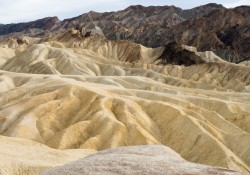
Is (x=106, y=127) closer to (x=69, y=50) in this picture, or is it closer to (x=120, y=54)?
(x=69, y=50)

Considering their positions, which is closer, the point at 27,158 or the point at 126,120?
the point at 27,158

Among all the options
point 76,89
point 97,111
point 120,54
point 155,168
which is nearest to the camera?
point 155,168

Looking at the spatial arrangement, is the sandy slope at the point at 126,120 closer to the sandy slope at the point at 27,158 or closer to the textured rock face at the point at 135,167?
the sandy slope at the point at 27,158

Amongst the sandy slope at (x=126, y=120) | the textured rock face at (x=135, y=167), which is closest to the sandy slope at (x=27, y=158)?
the textured rock face at (x=135, y=167)

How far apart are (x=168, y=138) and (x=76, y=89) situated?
1743 centimetres

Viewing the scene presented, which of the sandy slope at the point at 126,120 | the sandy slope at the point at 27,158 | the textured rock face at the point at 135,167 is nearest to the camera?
the textured rock face at the point at 135,167

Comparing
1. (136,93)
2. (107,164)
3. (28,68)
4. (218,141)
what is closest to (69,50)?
(28,68)

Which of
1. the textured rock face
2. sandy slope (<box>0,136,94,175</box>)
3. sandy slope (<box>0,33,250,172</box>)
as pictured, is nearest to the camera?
the textured rock face

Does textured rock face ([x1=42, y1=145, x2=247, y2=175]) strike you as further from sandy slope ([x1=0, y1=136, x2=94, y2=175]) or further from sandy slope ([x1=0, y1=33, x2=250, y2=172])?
sandy slope ([x1=0, y1=33, x2=250, y2=172])

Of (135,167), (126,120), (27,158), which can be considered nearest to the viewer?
(135,167)

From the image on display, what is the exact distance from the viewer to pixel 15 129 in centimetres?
5662

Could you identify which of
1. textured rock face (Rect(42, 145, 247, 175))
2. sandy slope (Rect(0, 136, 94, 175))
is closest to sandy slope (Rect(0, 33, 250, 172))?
sandy slope (Rect(0, 136, 94, 175))

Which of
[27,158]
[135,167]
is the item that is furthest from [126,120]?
[135,167]

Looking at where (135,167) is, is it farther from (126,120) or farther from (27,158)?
(126,120)
